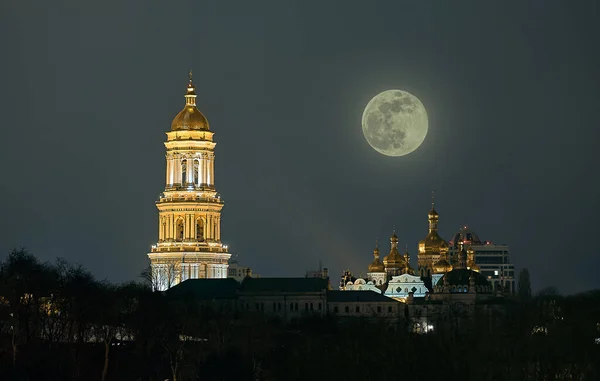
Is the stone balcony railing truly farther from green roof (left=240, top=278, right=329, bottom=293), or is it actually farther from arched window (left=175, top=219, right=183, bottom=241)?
green roof (left=240, top=278, right=329, bottom=293)

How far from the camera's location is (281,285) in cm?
19338

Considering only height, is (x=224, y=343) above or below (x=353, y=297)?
below

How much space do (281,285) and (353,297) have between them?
732 cm

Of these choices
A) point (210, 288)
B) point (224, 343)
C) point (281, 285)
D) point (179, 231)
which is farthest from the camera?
point (179, 231)

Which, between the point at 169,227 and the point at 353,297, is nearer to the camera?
the point at 353,297

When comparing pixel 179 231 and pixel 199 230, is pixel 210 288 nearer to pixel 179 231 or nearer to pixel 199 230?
pixel 199 230

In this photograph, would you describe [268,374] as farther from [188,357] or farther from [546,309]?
[546,309]

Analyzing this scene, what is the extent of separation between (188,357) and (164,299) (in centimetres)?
2371

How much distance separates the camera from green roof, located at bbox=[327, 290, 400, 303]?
642ft

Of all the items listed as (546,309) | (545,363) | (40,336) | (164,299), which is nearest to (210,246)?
(164,299)

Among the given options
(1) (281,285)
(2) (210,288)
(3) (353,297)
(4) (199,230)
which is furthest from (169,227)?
(3) (353,297)

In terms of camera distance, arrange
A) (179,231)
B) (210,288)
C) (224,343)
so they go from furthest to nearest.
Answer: (179,231) → (210,288) → (224,343)

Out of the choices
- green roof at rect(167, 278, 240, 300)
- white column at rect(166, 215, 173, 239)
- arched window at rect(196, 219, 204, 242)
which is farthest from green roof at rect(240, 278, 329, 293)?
white column at rect(166, 215, 173, 239)

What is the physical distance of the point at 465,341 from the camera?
480 feet
